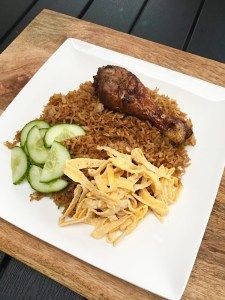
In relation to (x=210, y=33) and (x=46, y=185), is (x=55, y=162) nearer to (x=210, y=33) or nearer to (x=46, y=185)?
(x=46, y=185)

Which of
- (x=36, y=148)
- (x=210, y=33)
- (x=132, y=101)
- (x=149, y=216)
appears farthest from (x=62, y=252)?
(x=210, y=33)

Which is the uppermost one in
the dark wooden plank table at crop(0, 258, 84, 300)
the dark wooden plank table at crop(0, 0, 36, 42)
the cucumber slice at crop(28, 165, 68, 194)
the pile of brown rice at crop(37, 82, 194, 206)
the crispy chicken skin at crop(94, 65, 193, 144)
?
the dark wooden plank table at crop(0, 0, 36, 42)

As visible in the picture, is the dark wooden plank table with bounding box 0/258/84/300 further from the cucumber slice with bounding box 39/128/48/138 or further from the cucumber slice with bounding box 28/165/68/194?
the cucumber slice with bounding box 39/128/48/138

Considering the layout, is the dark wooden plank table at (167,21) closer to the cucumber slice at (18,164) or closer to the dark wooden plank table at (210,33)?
the dark wooden plank table at (210,33)

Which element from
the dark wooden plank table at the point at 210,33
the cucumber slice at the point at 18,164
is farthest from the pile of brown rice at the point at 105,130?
the dark wooden plank table at the point at 210,33

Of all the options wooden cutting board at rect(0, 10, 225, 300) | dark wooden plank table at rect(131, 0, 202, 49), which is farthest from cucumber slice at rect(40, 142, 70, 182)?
dark wooden plank table at rect(131, 0, 202, 49)

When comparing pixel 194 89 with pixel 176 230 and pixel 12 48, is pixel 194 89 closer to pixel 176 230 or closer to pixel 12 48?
pixel 176 230

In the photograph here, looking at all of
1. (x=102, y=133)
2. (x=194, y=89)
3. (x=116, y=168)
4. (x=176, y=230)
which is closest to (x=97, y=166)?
(x=116, y=168)
